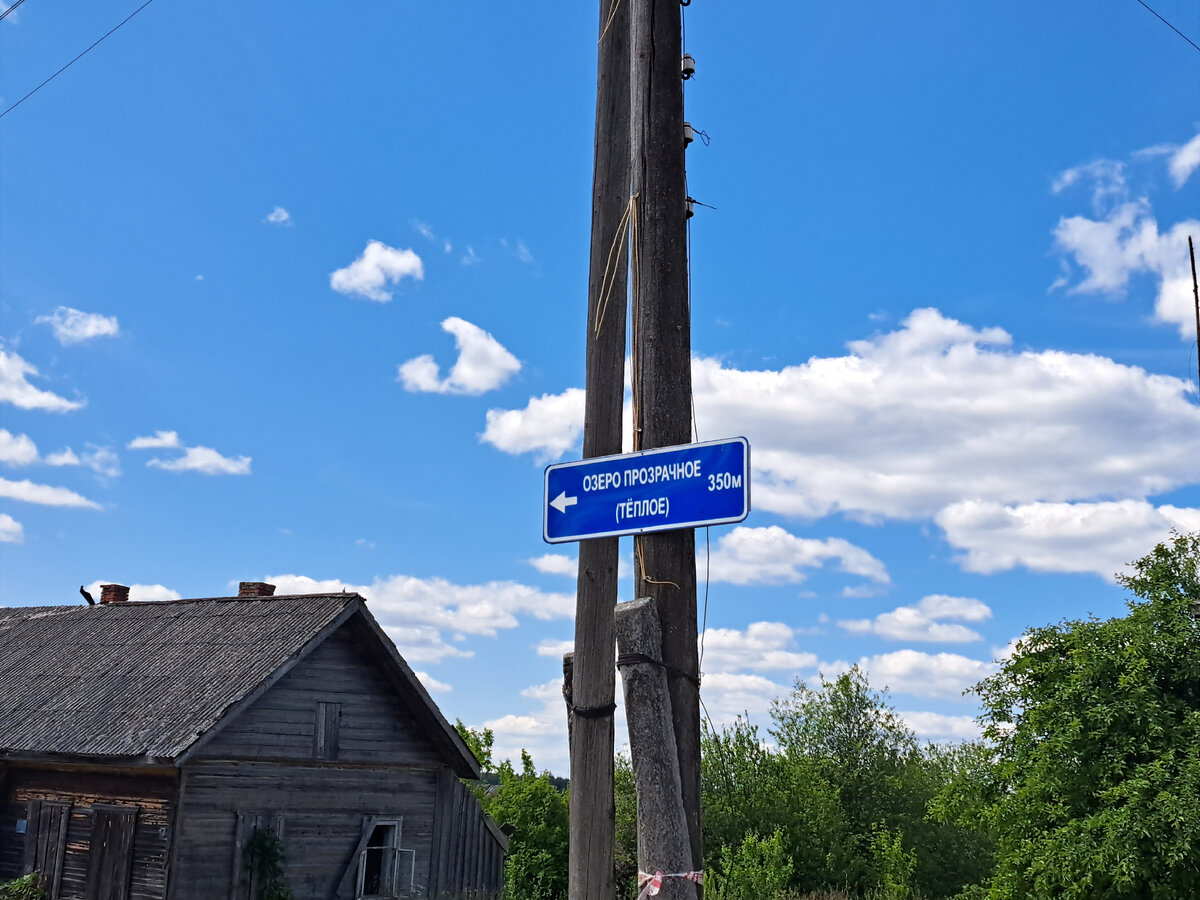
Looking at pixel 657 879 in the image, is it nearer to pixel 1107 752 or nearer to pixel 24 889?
pixel 1107 752

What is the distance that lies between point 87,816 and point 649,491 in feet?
55.3

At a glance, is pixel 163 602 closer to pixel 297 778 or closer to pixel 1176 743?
pixel 297 778

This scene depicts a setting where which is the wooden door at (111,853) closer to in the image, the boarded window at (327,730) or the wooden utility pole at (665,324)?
the boarded window at (327,730)

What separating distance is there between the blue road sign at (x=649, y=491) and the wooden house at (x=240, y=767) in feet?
43.1

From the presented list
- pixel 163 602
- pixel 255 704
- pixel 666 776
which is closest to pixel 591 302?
pixel 666 776

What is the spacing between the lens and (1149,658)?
12.7 metres

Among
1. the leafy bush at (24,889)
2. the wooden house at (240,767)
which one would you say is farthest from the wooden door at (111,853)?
the leafy bush at (24,889)

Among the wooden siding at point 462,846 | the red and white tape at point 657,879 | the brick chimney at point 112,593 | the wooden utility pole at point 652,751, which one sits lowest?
the wooden siding at point 462,846

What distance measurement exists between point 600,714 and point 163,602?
2119 centimetres

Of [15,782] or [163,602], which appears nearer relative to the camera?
[15,782]

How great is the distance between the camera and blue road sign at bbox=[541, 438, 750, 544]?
14.0ft

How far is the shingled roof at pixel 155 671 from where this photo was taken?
17219 millimetres

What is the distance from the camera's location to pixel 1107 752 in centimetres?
1250

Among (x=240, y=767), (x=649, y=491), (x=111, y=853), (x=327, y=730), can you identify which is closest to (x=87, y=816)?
(x=111, y=853)
